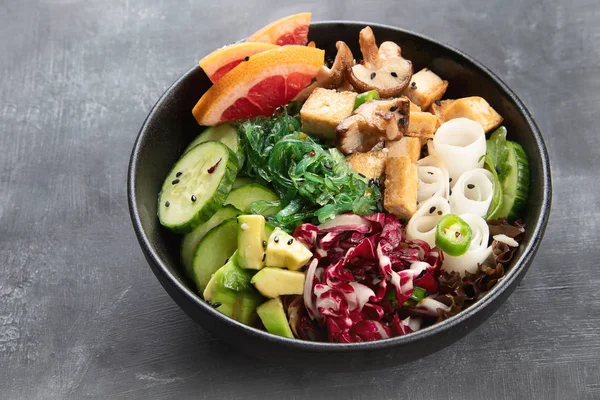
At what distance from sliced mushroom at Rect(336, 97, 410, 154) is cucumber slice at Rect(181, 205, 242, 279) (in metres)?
0.61

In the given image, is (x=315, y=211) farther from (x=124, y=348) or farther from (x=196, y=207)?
(x=124, y=348)

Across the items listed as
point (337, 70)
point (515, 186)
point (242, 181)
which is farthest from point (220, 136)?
point (515, 186)

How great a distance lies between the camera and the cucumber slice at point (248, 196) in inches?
134

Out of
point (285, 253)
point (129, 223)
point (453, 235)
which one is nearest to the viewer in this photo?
point (285, 253)

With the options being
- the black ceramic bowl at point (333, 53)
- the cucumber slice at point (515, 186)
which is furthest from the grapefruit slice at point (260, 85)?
the cucumber slice at point (515, 186)

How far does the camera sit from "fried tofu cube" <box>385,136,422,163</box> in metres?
3.51

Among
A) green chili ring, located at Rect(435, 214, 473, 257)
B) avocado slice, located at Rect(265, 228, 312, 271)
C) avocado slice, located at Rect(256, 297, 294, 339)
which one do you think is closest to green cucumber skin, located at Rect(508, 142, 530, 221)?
green chili ring, located at Rect(435, 214, 473, 257)

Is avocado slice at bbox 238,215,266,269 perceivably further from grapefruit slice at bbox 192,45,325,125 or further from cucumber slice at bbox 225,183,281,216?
grapefruit slice at bbox 192,45,325,125

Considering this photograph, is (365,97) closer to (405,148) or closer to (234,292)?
(405,148)

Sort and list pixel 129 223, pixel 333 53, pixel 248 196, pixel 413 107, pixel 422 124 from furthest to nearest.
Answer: pixel 129 223 → pixel 333 53 → pixel 413 107 → pixel 422 124 → pixel 248 196

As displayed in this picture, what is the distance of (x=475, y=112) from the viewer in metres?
3.68

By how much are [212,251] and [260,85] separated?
0.86 metres

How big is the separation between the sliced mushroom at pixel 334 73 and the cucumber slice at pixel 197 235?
756 millimetres

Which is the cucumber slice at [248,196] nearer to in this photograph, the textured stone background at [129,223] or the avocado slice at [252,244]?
the avocado slice at [252,244]
